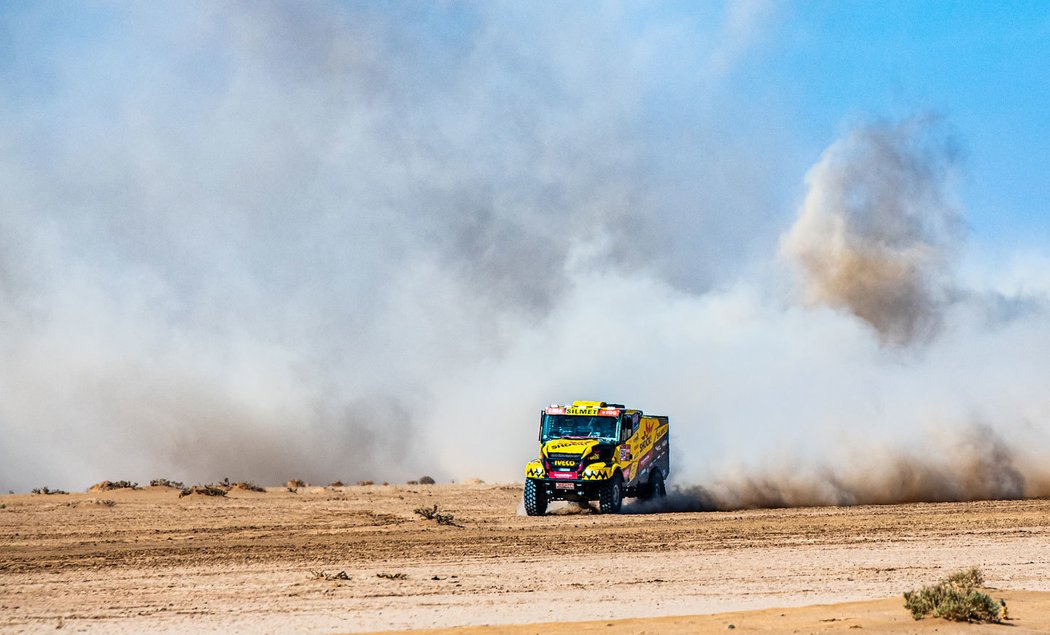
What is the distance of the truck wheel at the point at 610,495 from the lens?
104 feet

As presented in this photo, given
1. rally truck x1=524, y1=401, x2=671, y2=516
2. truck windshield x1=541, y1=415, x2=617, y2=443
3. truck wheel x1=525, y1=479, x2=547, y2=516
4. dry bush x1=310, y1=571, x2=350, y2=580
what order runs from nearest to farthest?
dry bush x1=310, y1=571, x2=350, y2=580, rally truck x1=524, y1=401, x2=671, y2=516, truck wheel x1=525, y1=479, x2=547, y2=516, truck windshield x1=541, y1=415, x2=617, y2=443

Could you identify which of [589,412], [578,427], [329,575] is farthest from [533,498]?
[329,575]

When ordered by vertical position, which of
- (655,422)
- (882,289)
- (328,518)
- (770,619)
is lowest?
(770,619)

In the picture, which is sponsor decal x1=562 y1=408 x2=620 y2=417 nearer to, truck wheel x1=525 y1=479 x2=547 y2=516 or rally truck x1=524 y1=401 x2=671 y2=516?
rally truck x1=524 y1=401 x2=671 y2=516

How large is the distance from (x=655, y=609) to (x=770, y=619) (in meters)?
1.78

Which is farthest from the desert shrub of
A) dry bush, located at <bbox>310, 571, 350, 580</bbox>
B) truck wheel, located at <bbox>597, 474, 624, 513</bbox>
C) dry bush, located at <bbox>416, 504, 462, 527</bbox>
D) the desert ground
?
truck wheel, located at <bbox>597, 474, 624, 513</bbox>

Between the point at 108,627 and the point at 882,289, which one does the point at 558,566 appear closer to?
the point at 108,627

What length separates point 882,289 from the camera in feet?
195

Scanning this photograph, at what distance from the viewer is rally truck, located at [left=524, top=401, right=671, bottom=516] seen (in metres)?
31.5

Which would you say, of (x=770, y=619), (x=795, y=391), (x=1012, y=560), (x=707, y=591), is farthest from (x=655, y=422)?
(x=770, y=619)

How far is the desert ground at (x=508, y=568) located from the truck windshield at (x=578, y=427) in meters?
2.00

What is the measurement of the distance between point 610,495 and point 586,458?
1079 mm

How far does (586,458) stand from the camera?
104 ft

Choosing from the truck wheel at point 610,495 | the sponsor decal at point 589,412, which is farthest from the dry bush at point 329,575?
the sponsor decal at point 589,412
